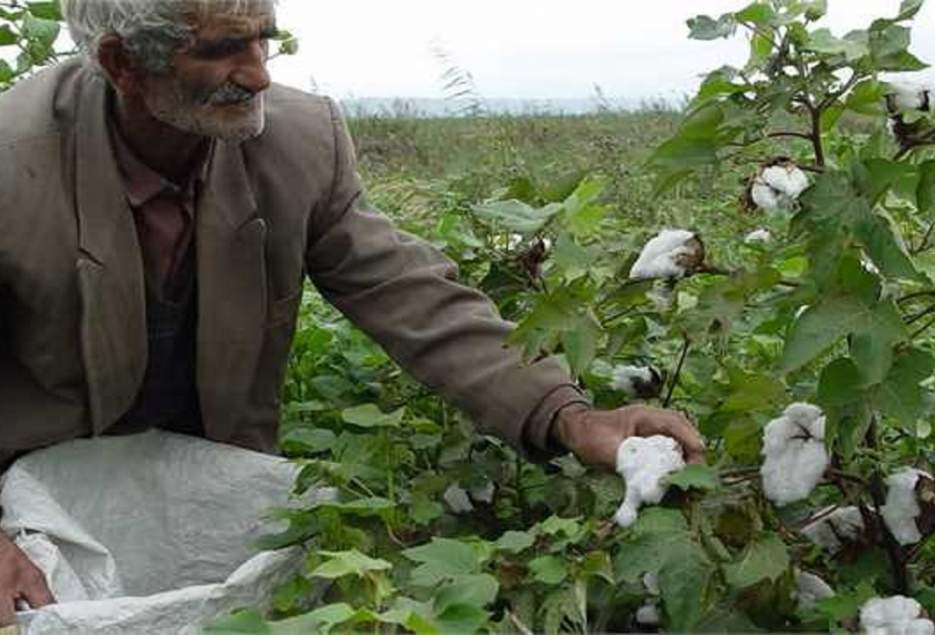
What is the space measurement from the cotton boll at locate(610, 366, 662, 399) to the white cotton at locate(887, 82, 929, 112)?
57 cm

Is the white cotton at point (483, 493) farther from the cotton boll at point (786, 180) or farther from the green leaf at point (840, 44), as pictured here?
the green leaf at point (840, 44)

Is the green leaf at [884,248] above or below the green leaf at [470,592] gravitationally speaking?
above

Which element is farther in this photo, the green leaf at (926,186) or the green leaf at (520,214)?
the green leaf at (520,214)

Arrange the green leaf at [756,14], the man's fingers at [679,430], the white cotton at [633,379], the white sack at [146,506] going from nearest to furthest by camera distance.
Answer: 1. the green leaf at [756,14]
2. the man's fingers at [679,430]
3. the white cotton at [633,379]
4. the white sack at [146,506]

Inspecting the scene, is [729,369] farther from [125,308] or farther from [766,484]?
[125,308]

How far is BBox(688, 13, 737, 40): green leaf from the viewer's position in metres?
1.86

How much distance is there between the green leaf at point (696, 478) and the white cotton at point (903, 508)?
19 cm

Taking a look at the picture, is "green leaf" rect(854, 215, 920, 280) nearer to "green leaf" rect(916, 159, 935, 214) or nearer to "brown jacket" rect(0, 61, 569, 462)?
"green leaf" rect(916, 159, 935, 214)

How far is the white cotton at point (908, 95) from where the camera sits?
186 cm

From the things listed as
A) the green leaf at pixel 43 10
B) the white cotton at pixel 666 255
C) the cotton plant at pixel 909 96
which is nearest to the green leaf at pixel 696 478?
the white cotton at pixel 666 255

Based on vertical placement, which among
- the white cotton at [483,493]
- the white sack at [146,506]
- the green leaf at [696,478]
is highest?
the green leaf at [696,478]

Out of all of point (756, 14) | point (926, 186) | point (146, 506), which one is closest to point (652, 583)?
point (926, 186)

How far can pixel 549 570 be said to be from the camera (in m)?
1.79

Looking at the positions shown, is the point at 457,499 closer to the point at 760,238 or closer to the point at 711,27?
the point at 760,238
